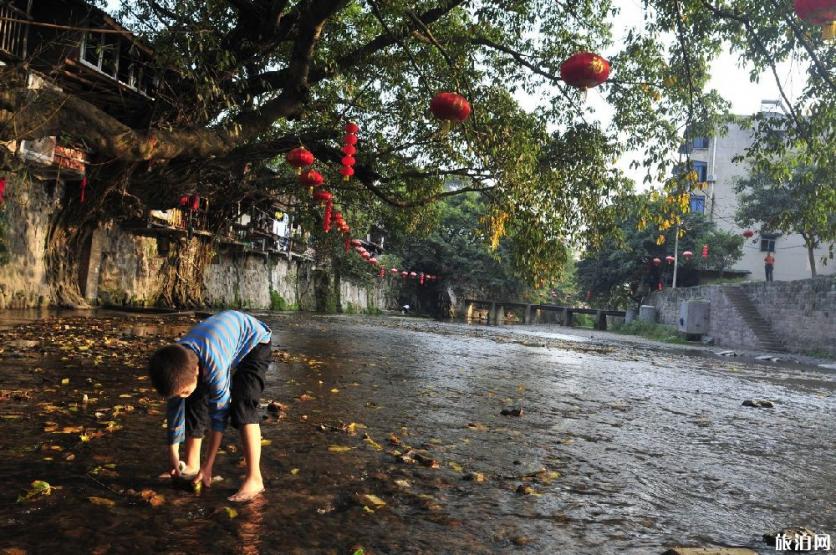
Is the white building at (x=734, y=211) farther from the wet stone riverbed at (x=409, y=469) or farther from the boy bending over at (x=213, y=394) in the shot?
the boy bending over at (x=213, y=394)

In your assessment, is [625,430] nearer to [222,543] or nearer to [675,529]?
[675,529]

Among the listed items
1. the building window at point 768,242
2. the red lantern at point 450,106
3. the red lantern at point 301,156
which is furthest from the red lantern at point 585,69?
the building window at point 768,242

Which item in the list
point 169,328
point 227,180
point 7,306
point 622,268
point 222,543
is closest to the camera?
point 222,543

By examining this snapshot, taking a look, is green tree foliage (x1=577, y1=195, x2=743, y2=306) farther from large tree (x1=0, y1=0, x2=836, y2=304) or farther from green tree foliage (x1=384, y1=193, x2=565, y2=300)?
large tree (x1=0, y1=0, x2=836, y2=304)

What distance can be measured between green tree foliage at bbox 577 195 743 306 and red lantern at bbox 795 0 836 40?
25.9 meters

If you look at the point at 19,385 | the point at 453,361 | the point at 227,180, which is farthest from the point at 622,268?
the point at 19,385

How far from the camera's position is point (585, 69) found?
6.70 metres

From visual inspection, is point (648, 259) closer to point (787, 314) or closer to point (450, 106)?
point (787, 314)

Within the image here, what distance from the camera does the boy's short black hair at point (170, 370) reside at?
8.14 ft

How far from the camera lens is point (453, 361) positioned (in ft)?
34.3

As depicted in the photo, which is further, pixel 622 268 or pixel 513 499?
pixel 622 268

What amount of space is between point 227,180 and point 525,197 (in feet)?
40.3

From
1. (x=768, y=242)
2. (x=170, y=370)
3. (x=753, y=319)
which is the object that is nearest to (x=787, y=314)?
(x=753, y=319)

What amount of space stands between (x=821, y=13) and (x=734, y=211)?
38035 mm
